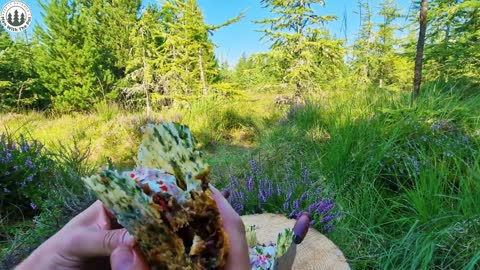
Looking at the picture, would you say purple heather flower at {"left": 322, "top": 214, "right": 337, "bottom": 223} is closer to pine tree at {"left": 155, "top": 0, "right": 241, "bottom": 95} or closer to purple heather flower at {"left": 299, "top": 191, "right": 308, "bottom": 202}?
purple heather flower at {"left": 299, "top": 191, "right": 308, "bottom": 202}

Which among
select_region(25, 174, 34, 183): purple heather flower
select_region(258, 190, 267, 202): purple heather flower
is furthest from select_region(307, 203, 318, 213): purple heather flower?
select_region(25, 174, 34, 183): purple heather flower

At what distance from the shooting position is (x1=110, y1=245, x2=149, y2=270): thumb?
0.55 m

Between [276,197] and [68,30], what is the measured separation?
13495 mm

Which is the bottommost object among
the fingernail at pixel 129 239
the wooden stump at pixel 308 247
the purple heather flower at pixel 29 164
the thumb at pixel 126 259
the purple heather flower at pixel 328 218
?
the purple heather flower at pixel 328 218

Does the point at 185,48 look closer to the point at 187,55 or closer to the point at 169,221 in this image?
the point at 187,55

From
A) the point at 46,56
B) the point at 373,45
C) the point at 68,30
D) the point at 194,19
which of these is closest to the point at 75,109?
the point at 46,56

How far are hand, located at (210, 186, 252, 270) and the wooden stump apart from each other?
79 cm

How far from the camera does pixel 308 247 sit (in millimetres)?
1375

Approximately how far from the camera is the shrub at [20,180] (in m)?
2.34

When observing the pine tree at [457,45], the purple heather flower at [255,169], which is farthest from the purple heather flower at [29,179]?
the pine tree at [457,45]

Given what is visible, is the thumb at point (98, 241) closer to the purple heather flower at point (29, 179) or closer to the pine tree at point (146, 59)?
the purple heather flower at point (29, 179)

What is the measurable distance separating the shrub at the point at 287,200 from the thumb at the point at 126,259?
130 cm

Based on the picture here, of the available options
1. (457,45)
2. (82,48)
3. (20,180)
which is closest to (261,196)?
(20,180)

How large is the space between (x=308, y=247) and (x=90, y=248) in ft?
3.39
